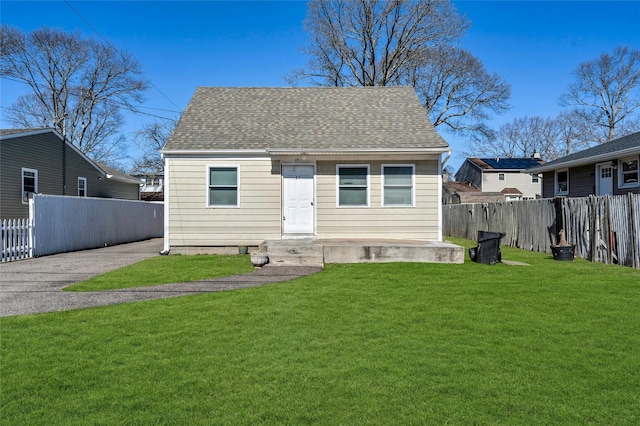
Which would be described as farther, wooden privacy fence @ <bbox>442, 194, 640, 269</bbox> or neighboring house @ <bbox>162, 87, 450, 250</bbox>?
neighboring house @ <bbox>162, 87, 450, 250</bbox>

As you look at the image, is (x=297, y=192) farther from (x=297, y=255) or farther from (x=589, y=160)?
(x=589, y=160)

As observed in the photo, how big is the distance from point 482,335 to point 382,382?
5.77 feet

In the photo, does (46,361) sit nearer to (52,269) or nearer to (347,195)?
(52,269)

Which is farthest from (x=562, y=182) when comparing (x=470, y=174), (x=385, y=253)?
(x=470, y=174)

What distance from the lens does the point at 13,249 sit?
11188mm

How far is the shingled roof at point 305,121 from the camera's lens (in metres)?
12.5

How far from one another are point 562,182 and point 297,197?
53.5 feet

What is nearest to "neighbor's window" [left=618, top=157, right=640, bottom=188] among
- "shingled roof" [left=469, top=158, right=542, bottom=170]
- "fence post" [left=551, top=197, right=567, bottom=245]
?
"fence post" [left=551, top=197, right=567, bottom=245]

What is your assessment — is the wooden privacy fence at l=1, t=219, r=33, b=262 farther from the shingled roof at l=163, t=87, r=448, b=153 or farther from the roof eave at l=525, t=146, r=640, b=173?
the roof eave at l=525, t=146, r=640, b=173

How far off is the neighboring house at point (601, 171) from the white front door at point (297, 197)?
41.4 ft

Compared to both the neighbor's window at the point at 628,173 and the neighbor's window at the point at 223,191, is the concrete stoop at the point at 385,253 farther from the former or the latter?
the neighbor's window at the point at 628,173

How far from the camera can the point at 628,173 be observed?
1708 cm

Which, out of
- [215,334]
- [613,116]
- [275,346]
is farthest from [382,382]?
[613,116]

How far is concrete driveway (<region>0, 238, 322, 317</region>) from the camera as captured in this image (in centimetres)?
622
